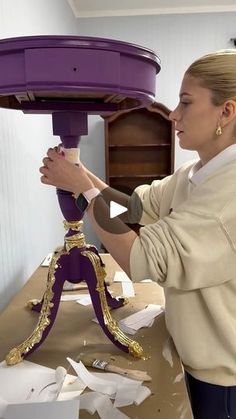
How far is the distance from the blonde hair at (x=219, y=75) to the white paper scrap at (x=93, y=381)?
0.65 meters

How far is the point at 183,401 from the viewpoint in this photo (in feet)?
2.37

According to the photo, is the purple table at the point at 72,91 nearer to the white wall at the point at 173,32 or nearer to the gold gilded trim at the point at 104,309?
the gold gilded trim at the point at 104,309

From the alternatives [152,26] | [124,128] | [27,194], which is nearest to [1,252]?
[27,194]

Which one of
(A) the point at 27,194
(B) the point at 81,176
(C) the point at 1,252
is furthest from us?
(A) the point at 27,194

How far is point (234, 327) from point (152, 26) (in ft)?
9.97

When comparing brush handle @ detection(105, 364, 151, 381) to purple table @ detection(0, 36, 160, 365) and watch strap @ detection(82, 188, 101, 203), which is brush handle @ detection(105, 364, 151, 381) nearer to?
purple table @ detection(0, 36, 160, 365)

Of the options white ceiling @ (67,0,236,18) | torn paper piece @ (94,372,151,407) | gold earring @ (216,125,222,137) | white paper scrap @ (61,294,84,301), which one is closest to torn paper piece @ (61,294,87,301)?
white paper scrap @ (61,294,84,301)

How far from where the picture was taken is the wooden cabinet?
321 centimetres

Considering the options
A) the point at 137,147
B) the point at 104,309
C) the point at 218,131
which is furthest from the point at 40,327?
the point at 137,147

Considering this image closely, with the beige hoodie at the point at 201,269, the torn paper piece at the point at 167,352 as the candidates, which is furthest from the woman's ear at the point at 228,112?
the torn paper piece at the point at 167,352

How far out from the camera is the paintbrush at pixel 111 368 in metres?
0.79

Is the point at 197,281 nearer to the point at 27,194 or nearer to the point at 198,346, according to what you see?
the point at 198,346

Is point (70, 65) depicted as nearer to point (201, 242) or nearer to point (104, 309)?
point (201, 242)

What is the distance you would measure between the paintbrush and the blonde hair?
620 mm
